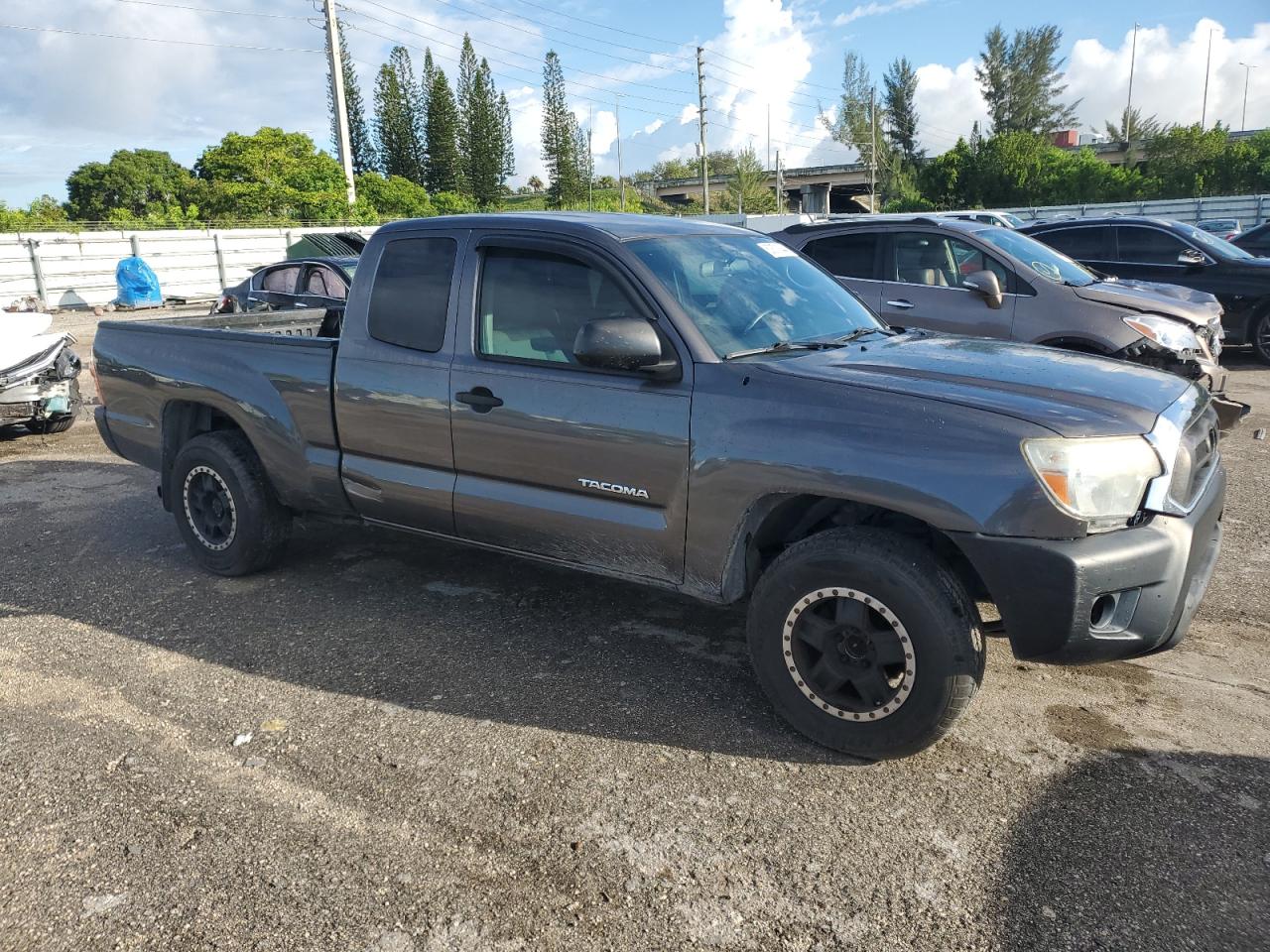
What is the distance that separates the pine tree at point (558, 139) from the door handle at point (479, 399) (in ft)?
259

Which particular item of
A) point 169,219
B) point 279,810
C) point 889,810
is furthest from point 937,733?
point 169,219

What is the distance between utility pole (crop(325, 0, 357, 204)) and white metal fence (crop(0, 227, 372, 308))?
36.4 ft

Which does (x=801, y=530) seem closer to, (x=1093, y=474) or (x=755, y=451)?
(x=755, y=451)

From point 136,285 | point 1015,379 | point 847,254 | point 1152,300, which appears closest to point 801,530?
point 1015,379

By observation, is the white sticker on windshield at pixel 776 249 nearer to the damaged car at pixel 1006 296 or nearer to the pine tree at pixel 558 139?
the damaged car at pixel 1006 296

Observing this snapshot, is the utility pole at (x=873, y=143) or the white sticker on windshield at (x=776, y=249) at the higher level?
the utility pole at (x=873, y=143)

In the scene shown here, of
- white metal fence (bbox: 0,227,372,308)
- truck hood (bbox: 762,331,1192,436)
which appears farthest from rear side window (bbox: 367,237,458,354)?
white metal fence (bbox: 0,227,372,308)

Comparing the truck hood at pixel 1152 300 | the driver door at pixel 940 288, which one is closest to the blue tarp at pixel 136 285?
the driver door at pixel 940 288

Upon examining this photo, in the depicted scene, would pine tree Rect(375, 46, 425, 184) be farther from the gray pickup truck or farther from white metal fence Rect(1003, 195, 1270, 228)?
the gray pickup truck

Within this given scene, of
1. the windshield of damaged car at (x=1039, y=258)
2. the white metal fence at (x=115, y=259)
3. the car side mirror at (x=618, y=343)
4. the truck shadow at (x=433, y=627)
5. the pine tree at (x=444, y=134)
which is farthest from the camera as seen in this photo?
the pine tree at (x=444, y=134)

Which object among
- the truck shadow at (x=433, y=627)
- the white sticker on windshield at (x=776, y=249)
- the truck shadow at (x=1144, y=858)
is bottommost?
the truck shadow at (x=1144, y=858)

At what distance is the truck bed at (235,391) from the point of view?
4.72 meters

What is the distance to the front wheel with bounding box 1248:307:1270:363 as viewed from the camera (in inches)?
461

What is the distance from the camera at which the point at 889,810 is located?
122 inches
